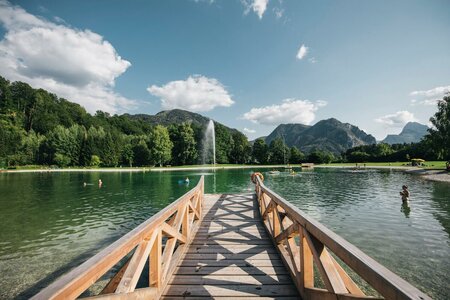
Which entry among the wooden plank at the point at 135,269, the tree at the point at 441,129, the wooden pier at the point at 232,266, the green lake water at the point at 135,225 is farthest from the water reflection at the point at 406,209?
the tree at the point at 441,129

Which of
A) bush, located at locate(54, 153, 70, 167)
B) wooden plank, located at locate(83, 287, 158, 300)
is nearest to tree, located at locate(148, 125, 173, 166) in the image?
bush, located at locate(54, 153, 70, 167)

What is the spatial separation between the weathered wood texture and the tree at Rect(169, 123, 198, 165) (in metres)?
72.8

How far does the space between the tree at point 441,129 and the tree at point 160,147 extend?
6659cm

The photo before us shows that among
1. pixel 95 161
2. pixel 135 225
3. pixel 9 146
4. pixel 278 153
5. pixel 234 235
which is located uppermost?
pixel 9 146

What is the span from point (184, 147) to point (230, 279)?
76.7 meters

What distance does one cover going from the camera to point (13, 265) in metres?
7.60

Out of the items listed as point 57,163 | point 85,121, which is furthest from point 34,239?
point 85,121

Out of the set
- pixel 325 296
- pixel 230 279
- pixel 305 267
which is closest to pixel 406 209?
pixel 305 267

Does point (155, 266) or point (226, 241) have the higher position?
point (155, 266)

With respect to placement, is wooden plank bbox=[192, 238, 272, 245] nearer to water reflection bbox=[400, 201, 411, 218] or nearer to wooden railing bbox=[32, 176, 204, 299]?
wooden railing bbox=[32, 176, 204, 299]

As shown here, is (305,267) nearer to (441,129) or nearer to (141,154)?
(441,129)

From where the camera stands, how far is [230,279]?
164 inches

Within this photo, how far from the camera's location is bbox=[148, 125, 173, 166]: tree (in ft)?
246

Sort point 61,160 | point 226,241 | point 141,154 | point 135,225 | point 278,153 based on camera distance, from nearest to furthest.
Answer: point 226,241 < point 135,225 < point 61,160 < point 141,154 < point 278,153
